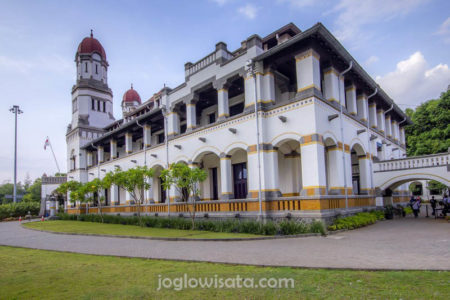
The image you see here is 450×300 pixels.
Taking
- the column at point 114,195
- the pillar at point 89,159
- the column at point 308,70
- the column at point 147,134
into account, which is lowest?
the column at point 114,195

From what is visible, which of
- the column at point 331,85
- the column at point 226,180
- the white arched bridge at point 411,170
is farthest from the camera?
the column at point 226,180

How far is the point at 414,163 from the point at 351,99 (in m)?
5.02

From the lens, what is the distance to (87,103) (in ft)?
119

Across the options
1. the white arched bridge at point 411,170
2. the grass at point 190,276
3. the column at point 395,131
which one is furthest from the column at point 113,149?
the column at point 395,131

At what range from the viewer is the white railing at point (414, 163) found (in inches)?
638

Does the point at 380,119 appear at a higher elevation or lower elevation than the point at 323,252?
higher

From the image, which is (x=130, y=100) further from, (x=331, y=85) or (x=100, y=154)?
(x=331, y=85)

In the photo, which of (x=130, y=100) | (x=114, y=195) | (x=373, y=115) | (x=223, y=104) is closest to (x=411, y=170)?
(x=373, y=115)

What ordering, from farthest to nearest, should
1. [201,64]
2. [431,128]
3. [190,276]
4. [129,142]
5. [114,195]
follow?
1. [431,128]
2. [114,195]
3. [129,142]
4. [201,64]
5. [190,276]

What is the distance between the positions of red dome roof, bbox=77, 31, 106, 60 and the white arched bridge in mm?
33548

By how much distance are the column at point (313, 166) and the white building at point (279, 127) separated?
45 millimetres

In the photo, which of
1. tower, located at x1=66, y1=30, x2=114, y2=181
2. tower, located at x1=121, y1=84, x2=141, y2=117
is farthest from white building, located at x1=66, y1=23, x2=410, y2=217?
tower, located at x1=121, y1=84, x2=141, y2=117

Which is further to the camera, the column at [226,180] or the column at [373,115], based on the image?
the column at [373,115]

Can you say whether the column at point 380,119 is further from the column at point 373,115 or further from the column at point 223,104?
the column at point 223,104
